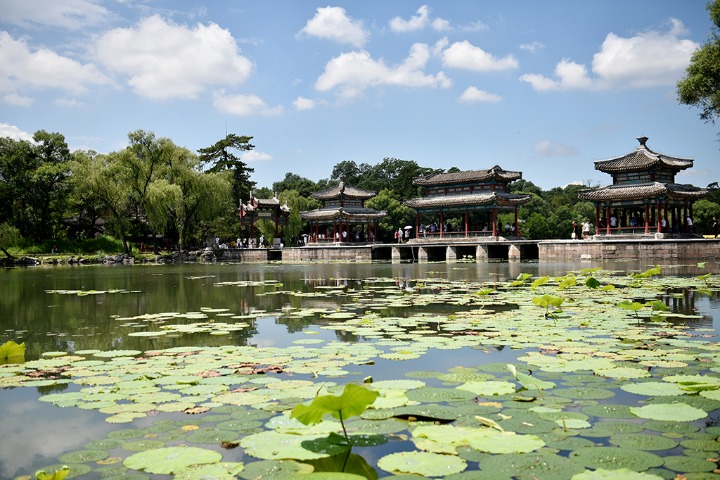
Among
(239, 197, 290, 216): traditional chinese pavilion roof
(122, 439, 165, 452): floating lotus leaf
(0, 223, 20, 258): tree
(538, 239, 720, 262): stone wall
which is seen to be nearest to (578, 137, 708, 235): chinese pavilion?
(538, 239, 720, 262): stone wall

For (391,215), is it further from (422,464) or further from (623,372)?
(422,464)

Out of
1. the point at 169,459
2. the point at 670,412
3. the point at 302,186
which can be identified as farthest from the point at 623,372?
the point at 302,186

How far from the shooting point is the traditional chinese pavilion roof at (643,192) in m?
25.7

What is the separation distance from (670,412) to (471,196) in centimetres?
3036

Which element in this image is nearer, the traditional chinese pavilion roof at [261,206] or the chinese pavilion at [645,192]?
the chinese pavilion at [645,192]

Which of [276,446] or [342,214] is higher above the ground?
[342,214]

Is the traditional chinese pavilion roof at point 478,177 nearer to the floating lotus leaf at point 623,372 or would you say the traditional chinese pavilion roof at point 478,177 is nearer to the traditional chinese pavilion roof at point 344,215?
the traditional chinese pavilion roof at point 344,215

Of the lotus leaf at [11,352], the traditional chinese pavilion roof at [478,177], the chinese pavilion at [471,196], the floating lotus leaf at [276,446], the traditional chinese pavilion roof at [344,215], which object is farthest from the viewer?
the traditional chinese pavilion roof at [344,215]

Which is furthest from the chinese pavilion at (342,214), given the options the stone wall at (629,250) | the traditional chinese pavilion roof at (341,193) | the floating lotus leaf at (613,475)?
the floating lotus leaf at (613,475)

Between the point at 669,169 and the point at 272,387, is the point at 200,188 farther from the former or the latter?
the point at 272,387

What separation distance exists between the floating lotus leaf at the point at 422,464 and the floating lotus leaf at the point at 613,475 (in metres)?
0.38

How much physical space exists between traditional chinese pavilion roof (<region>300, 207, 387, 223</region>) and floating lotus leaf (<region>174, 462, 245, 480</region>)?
34.0m

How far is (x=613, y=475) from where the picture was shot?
1810 mm

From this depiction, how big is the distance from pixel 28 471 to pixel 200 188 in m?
32.5
